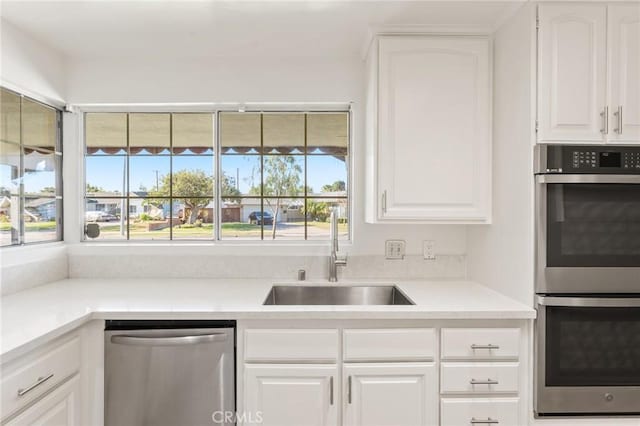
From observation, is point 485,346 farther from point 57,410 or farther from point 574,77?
point 57,410

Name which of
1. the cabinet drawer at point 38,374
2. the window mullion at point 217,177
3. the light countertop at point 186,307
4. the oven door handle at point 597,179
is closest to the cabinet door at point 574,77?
the oven door handle at point 597,179

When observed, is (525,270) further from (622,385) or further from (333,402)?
(333,402)

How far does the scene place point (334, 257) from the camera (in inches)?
86.3

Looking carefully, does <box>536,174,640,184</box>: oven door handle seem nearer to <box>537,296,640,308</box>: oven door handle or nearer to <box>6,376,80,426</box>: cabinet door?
<box>537,296,640,308</box>: oven door handle

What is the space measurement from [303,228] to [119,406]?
131 centimetres

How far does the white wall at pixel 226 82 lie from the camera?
90.3 inches

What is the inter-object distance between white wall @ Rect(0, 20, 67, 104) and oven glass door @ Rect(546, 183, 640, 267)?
101 inches

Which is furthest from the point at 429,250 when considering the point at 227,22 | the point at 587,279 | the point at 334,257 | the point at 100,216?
the point at 100,216

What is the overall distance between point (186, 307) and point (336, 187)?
1.16 m

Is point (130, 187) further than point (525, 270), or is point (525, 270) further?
point (130, 187)

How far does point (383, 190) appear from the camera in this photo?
6.33 ft

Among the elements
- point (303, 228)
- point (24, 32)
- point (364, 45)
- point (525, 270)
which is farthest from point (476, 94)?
point (24, 32)

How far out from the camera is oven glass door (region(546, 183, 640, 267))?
1.58 metres

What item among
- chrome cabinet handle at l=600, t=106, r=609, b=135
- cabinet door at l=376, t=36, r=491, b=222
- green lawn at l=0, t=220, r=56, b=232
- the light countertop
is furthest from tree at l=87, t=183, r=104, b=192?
chrome cabinet handle at l=600, t=106, r=609, b=135
